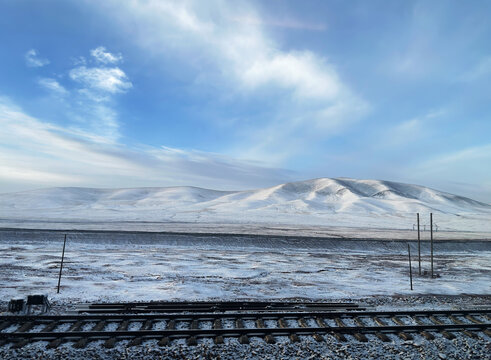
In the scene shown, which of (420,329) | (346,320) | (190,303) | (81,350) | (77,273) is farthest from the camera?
(77,273)

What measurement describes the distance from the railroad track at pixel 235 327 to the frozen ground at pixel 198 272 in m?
3.69

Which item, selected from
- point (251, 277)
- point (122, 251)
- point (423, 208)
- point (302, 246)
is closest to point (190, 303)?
point (251, 277)

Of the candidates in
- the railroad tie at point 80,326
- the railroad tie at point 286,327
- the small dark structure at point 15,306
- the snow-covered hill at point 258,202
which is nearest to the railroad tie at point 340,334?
the railroad tie at point 286,327

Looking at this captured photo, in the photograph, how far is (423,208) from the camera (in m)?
126

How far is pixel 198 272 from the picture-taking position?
68.3ft

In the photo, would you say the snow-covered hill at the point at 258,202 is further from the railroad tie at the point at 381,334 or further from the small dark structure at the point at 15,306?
the railroad tie at the point at 381,334

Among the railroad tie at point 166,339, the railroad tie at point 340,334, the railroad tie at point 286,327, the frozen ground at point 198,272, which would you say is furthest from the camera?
the frozen ground at point 198,272

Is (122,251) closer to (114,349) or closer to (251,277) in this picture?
(251,277)

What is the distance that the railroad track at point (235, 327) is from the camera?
8.40 m

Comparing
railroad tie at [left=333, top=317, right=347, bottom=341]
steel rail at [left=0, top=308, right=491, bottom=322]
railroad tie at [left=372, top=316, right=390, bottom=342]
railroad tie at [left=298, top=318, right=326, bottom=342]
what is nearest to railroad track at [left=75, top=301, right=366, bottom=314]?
steel rail at [left=0, top=308, right=491, bottom=322]

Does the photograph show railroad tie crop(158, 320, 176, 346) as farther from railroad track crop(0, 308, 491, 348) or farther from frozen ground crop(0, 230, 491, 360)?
frozen ground crop(0, 230, 491, 360)

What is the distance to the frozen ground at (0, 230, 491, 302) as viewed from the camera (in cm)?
1518

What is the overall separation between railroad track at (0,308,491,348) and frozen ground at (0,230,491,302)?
12.1ft

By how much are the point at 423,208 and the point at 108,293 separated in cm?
13489
